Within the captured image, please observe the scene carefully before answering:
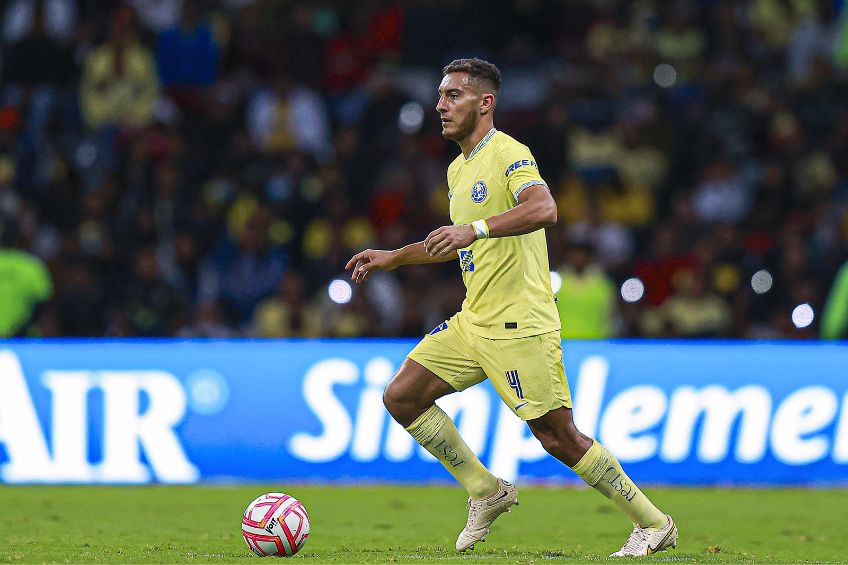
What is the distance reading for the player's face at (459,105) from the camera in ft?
25.8

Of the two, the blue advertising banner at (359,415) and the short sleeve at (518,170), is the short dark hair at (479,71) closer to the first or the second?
the short sleeve at (518,170)

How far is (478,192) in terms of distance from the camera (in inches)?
306

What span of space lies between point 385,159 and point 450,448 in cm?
896

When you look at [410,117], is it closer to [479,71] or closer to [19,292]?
[19,292]

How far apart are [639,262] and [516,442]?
3.76 meters


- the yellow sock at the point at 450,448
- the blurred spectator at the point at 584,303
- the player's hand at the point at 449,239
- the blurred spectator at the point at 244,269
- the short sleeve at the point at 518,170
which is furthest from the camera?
the blurred spectator at the point at 244,269

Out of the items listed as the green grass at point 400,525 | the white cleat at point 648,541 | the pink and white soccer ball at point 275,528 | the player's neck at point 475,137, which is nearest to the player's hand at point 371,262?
the player's neck at point 475,137

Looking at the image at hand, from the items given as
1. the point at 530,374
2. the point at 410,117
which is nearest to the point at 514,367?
the point at 530,374

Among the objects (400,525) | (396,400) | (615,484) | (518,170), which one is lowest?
(400,525)

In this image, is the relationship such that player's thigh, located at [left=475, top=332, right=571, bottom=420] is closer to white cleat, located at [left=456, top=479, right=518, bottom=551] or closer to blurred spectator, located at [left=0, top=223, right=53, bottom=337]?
white cleat, located at [left=456, top=479, right=518, bottom=551]

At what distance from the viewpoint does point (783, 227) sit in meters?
15.9

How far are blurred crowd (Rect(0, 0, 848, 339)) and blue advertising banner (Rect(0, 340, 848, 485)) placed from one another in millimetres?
1659

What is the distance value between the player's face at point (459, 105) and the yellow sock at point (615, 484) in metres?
1.80

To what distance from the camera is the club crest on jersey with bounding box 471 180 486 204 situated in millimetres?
7756
